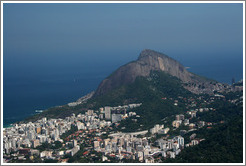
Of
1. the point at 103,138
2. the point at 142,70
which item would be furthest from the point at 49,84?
the point at 103,138

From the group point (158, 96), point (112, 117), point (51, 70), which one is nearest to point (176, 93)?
point (158, 96)

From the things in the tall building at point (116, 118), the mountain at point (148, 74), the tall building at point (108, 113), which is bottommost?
the tall building at point (116, 118)

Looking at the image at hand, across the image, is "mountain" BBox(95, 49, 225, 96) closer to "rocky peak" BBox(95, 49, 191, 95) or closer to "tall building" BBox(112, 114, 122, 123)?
"rocky peak" BBox(95, 49, 191, 95)

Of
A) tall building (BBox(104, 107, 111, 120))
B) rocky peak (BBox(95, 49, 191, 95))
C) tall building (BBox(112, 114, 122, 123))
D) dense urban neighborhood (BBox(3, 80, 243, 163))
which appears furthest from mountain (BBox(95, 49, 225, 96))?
tall building (BBox(112, 114, 122, 123))

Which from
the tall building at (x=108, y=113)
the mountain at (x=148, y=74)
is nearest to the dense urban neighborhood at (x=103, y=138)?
the tall building at (x=108, y=113)

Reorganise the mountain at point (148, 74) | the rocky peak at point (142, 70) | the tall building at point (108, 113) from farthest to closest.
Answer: the rocky peak at point (142, 70) → the mountain at point (148, 74) → the tall building at point (108, 113)

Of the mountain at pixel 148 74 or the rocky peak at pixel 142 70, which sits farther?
the rocky peak at pixel 142 70

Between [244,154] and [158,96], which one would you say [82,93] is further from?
[244,154]

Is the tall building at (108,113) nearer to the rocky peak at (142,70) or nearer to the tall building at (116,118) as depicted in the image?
the tall building at (116,118)

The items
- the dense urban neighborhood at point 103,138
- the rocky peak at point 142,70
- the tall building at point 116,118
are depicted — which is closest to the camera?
the dense urban neighborhood at point 103,138
